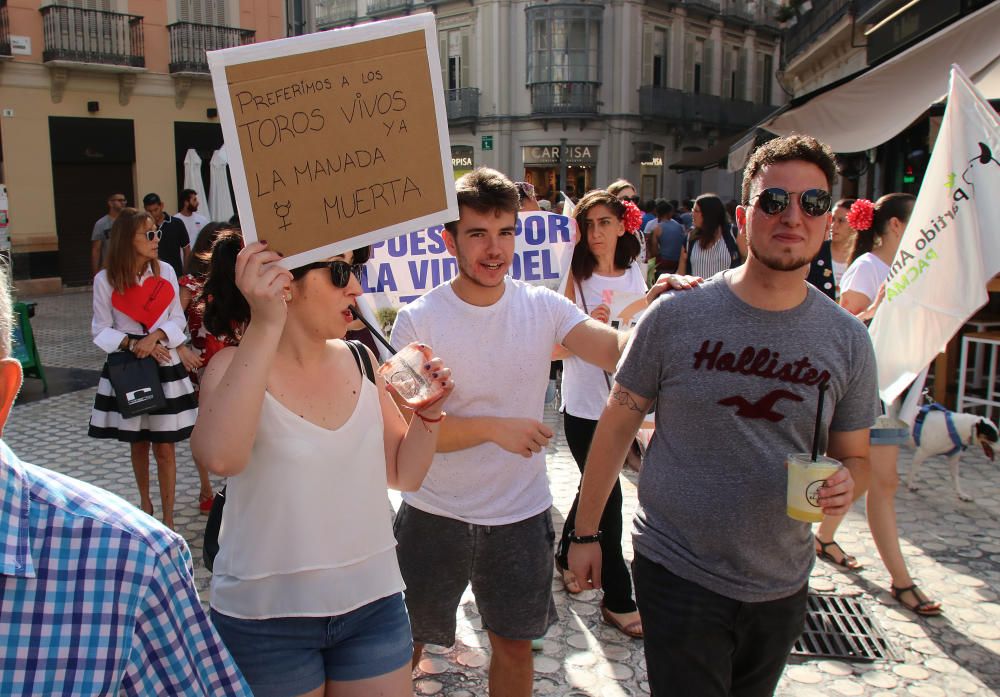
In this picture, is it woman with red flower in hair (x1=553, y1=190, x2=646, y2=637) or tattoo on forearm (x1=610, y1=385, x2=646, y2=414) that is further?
woman with red flower in hair (x1=553, y1=190, x2=646, y2=637)

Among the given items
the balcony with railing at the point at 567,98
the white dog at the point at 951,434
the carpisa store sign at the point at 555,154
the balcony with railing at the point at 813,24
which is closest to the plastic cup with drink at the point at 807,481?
the white dog at the point at 951,434

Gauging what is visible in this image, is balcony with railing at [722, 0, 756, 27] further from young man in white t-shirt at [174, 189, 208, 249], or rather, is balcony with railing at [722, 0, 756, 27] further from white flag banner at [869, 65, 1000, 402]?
white flag banner at [869, 65, 1000, 402]

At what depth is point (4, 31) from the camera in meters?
18.8

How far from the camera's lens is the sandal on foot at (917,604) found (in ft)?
13.2

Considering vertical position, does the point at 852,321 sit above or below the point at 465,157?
below

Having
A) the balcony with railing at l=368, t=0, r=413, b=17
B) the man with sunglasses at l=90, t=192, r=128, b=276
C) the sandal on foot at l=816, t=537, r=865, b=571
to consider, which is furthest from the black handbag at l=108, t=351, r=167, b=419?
the balcony with railing at l=368, t=0, r=413, b=17

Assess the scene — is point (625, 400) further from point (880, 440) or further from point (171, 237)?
point (171, 237)

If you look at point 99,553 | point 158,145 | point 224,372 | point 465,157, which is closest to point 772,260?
point 224,372

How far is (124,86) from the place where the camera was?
Answer: 67.8ft

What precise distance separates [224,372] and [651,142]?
31.9m

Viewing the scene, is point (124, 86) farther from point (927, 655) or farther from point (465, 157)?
point (927, 655)

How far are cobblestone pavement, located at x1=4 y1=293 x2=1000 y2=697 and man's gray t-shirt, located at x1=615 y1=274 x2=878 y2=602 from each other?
1.43 m

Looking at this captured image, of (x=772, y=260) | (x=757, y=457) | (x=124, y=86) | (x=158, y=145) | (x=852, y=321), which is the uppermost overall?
(x=124, y=86)

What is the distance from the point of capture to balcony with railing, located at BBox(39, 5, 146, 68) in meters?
19.2
